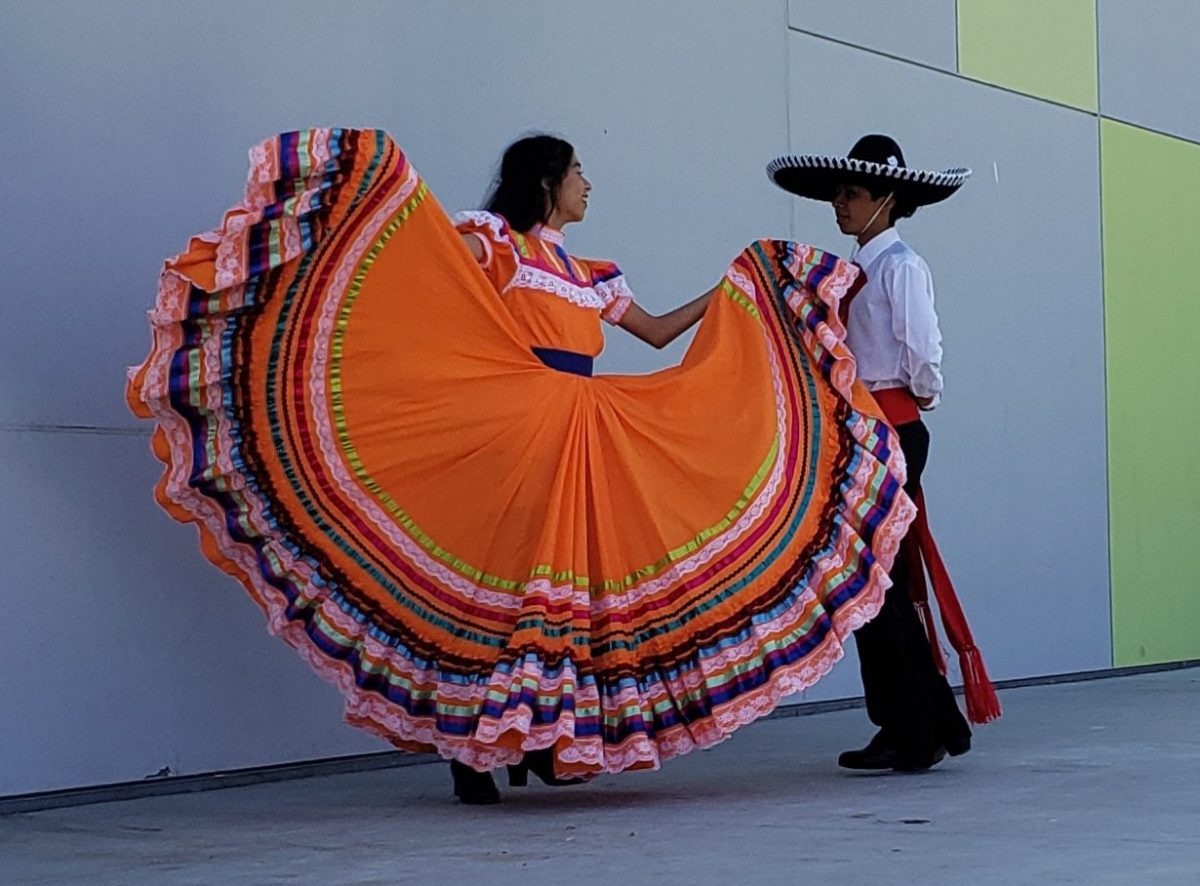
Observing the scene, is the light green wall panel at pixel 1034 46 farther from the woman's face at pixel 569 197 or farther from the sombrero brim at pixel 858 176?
the woman's face at pixel 569 197

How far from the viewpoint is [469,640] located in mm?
4277

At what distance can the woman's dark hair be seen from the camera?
4.65m

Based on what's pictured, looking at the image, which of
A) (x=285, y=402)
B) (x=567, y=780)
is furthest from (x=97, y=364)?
(x=567, y=780)

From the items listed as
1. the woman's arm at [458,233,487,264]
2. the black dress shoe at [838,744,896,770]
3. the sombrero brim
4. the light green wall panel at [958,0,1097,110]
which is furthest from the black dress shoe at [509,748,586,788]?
the light green wall panel at [958,0,1097,110]

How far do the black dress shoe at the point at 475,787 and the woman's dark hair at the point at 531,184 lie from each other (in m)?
1.24

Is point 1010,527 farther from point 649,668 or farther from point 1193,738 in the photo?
point 649,668

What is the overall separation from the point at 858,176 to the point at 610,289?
0.68 metres

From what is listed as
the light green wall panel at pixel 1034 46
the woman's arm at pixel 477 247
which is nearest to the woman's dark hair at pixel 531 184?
the woman's arm at pixel 477 247

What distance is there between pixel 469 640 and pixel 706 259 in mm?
2446

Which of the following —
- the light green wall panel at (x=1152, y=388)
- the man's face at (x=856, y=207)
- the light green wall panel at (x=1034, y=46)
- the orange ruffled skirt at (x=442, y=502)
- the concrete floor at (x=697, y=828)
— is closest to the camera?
the concrete floor at (x=697, y=828)

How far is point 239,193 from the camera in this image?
4.98m

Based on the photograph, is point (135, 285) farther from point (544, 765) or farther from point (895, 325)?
point (895, 325)

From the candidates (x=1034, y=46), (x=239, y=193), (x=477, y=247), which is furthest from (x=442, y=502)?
(x=1034, y=46)

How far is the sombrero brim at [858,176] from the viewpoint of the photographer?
4.93 m
